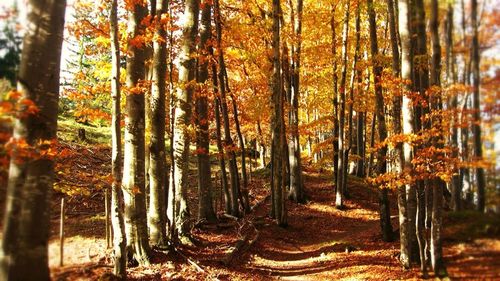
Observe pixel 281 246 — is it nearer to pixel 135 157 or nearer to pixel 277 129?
pixel 277 129

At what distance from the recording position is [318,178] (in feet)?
81.0

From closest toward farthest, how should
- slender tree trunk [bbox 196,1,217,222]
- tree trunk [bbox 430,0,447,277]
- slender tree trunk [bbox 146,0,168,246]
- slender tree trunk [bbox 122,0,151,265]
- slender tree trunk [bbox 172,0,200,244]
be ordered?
tree trunk [bbox 430,0,447,277] → slender tree trunk [bbox 122,0,151,265] → slender tree trunk [bbox 146,0,168,246] → slender tree trunk [bbox 172,0,200,244] → slender tree trunk [bbox 196,1,217,222]

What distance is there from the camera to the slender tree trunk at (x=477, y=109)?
5.85m

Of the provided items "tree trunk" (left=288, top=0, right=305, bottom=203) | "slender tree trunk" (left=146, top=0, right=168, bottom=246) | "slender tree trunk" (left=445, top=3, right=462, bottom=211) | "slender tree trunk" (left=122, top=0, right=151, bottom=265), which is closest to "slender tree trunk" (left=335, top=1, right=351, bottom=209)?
"tree trunk" (left=288, top=0, right=305, bottom=203)

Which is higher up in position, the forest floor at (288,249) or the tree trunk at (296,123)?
the tree trunk at (296,123)

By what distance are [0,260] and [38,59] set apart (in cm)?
279

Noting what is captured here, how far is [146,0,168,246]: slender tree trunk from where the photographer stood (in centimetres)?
1035

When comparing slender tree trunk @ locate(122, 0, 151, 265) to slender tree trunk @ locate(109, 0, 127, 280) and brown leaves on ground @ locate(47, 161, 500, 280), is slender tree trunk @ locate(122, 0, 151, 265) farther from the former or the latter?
slender tree trunk @ locate(109, 0, 127, 280)

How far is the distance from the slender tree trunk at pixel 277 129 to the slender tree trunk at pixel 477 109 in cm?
861

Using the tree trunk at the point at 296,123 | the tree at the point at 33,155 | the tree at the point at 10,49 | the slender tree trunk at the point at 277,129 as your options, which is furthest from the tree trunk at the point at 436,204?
the tree trunk at the point at 296,123

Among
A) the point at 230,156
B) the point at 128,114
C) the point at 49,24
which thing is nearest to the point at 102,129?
the point at 230,156

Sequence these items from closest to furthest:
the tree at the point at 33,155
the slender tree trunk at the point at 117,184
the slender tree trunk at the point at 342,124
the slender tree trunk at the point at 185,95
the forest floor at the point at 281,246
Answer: the tree at the point at 33,155
the forest floor at the point at 281,246
the slender tree trunk at the point at 117,184
the slender tree trunk at the point at 185,95
the slender tree trunk at the point at 342,124

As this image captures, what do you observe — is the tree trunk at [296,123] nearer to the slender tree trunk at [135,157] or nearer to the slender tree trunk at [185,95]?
the slender tree trunk at [185,95]

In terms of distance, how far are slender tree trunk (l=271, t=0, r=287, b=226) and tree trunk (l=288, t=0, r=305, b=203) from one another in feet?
9.46
